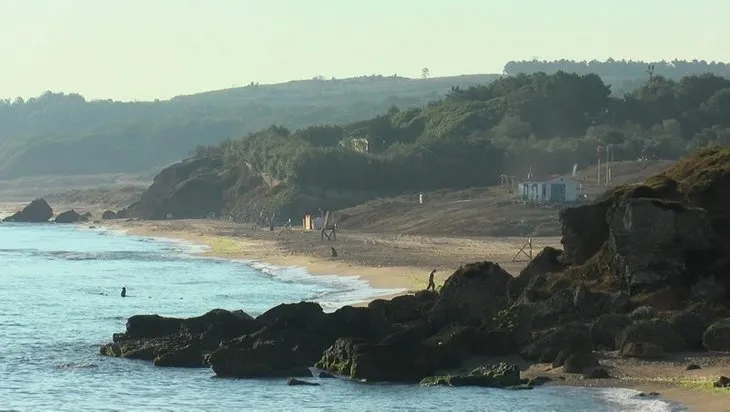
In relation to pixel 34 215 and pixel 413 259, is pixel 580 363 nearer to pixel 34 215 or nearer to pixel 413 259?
pixel 413 259

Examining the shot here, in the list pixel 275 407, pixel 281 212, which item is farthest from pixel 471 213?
pixel 275 407

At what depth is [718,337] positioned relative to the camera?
1162 inches

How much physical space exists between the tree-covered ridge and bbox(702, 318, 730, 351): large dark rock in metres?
69.1

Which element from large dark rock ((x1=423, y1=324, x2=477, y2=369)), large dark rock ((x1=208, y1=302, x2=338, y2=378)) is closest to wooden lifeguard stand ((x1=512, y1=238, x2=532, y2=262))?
large dark rock ((x1=208, y1=302, x2=338, y2=378))

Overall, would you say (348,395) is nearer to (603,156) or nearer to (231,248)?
(231,248)

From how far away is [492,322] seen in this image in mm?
33188

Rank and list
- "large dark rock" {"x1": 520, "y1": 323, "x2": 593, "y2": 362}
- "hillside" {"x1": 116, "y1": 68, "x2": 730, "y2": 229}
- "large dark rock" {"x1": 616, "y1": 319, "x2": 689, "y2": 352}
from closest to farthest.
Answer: "large dark rock" {"x1": 616, "y1": 319, "x2": 689, "y2": 352}
"large dark rock" {"x1": 520, "y1": 323, "x2": 593, "y2": 362}
"hillside" {"x1": 116, "y1": 68, "x2": 730, "y2": 229}

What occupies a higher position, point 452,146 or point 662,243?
point 452,146

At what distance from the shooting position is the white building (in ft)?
267

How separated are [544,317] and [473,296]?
344cm

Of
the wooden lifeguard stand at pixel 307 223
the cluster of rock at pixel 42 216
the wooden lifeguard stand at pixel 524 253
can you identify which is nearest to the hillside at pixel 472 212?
the wooden lifeguard stand at pixel 307 223

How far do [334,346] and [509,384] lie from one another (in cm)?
469

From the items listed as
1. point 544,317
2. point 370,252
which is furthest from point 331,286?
point 544,317

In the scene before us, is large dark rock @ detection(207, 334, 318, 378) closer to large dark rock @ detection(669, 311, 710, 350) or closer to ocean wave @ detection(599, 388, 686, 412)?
ocean wave @ detection(599, 388, 686, 412)
